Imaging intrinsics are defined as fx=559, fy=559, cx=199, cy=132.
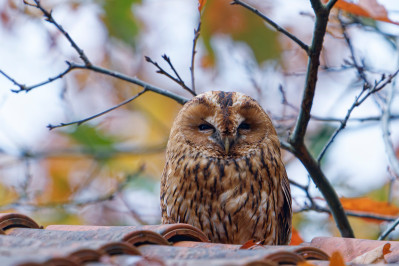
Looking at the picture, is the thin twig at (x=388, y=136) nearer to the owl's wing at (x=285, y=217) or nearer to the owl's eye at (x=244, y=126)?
the owl's wing at (x=285, y=217)

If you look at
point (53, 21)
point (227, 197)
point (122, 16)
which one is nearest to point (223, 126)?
point (227, 197)

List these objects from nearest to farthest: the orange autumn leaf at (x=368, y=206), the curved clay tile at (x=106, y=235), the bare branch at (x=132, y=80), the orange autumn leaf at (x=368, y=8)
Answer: the curved clay tile at (x=106, y=235) < the orange autumn leaf at (x=368, y=8) < the bare branch at (x=132, y=80) < the orange autumn leaf at (x=368, y=206)

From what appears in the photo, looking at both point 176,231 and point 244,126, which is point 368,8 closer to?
point 244,126

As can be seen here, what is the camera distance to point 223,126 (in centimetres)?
312

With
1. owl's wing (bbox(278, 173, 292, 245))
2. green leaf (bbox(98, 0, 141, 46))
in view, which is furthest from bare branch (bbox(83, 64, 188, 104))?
green leaf (bbox(98, 0, 141, 46))

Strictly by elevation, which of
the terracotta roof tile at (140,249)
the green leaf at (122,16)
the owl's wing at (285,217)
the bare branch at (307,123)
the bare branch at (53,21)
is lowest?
the terracotta roof tile at (140,249)

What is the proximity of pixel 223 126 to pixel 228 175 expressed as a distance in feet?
0.91

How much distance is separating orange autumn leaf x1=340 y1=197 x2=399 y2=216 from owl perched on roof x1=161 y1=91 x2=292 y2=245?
526mm

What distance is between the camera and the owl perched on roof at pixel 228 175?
10.0 ft

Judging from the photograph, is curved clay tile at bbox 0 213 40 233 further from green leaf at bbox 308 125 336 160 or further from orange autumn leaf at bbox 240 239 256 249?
green leaf at bbox 308 125 336 160

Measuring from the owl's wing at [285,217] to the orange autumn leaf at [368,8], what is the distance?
1.01 meters

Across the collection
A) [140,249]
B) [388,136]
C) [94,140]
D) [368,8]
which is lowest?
[140,249]

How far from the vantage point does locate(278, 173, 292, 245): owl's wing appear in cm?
327

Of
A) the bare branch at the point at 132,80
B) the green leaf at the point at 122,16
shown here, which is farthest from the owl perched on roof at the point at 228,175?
the green leaf at the point at 122,16
